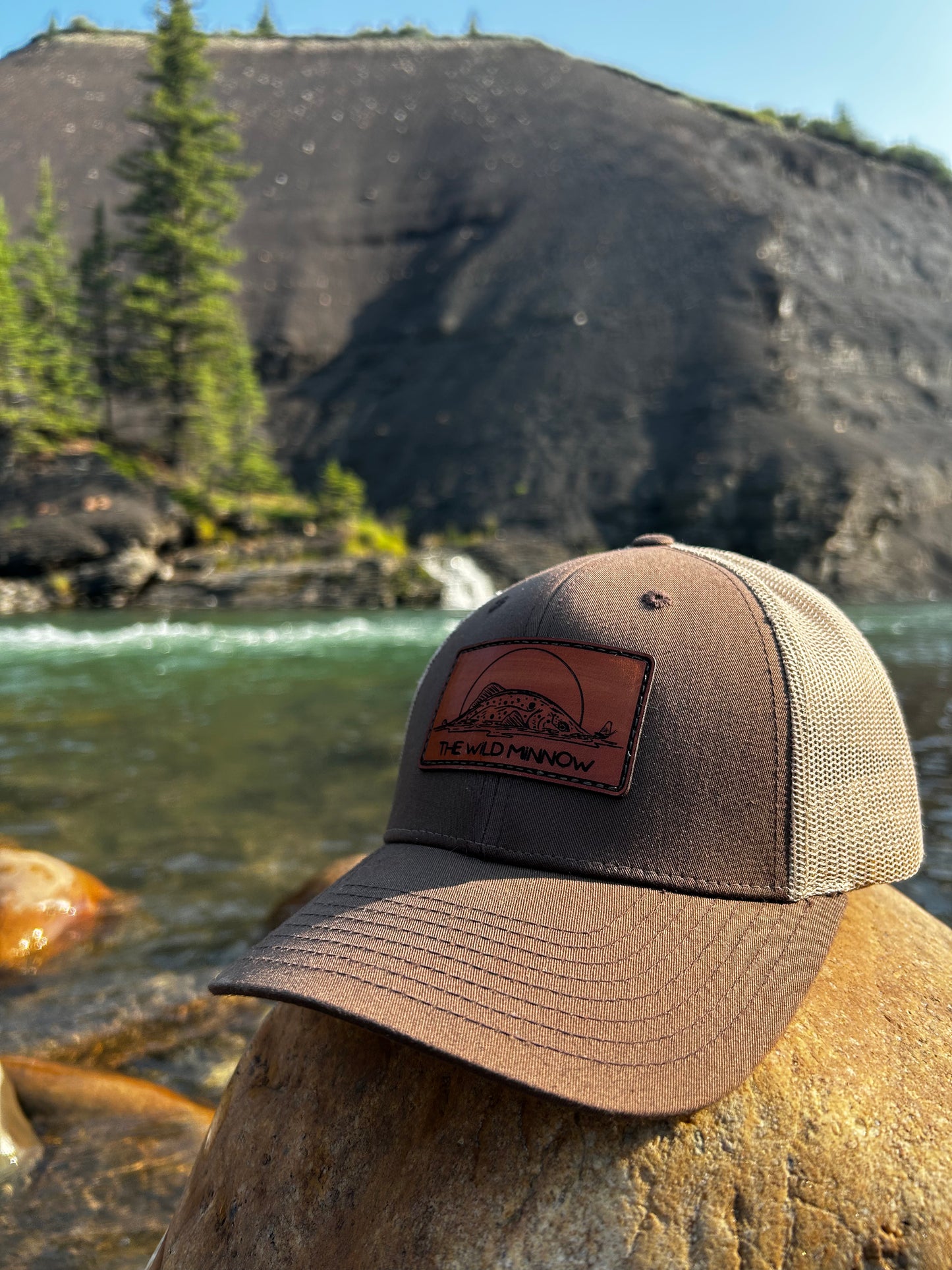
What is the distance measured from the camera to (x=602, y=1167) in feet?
3.64

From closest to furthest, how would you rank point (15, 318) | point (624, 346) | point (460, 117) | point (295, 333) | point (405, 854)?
point (405, 854), point (15, 318), point (624, 346), point (295, 333), point (460, 117)

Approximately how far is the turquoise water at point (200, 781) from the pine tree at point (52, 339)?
17.8m

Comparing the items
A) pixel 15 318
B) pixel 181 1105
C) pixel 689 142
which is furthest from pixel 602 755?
pixel 689 142

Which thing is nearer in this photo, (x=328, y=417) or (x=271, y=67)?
(x=328, y=417)

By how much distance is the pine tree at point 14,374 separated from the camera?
2792cm

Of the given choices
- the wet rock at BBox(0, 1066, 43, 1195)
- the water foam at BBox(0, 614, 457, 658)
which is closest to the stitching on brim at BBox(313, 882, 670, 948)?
the wet rock at BBox(0, 1066, 43, 1195)

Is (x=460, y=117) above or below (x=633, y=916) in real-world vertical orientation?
above

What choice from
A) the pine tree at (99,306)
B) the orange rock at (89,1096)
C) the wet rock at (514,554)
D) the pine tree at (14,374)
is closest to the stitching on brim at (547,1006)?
the orange rock at (89,1096)

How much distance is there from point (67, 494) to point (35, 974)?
25507 millimetres

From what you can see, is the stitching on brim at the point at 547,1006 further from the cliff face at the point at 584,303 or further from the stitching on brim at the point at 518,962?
the cliff face at the point at 584,303

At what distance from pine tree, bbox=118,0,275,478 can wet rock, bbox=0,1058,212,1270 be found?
30.3 metres

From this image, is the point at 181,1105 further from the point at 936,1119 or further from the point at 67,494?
the point at 67,494

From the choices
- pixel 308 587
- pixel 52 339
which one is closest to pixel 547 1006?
pixel 308 587

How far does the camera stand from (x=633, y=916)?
1206 mm
